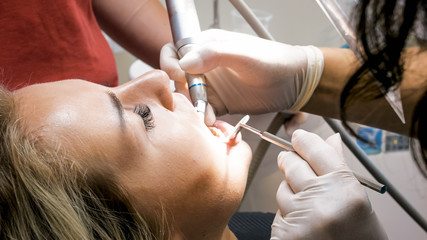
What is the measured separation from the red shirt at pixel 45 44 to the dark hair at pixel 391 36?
0.91m

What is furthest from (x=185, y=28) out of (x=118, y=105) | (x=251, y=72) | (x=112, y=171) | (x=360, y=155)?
(x=360, y=155)

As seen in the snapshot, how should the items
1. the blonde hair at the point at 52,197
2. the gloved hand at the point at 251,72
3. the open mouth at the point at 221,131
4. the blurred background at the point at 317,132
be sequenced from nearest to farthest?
the blonde hair at the point at 52,197 → the open mouth at the point at 221,131 → the gloved hand at the point at 251,72 → the blurred background at the point at 317,132

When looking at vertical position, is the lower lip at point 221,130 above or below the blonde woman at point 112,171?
below

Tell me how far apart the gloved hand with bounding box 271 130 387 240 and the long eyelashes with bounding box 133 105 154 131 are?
12.2 inches

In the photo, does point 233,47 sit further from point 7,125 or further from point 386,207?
point 386,207

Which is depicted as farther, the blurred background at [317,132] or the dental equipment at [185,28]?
the blurred background at [317,132]

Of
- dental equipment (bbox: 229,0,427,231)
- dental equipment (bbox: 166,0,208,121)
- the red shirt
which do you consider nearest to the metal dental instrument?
dental equipment (bbox: 166,0,208,121)

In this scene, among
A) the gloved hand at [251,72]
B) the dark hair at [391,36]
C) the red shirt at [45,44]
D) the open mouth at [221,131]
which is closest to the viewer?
the dark hair at [391,36]

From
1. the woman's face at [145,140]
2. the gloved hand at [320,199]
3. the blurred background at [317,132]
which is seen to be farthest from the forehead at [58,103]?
the blurred background at [317,132]

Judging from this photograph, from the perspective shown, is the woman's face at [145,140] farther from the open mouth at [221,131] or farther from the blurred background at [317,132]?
the blurred background at [317,132]

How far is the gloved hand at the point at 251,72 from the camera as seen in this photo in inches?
42.1

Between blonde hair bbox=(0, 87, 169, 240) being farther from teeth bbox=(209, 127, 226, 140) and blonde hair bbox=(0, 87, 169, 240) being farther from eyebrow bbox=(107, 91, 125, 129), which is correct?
teeth bbox=(209, 127, 226, 140)

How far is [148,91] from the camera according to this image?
85 centimetres

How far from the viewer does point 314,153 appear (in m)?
0.83
